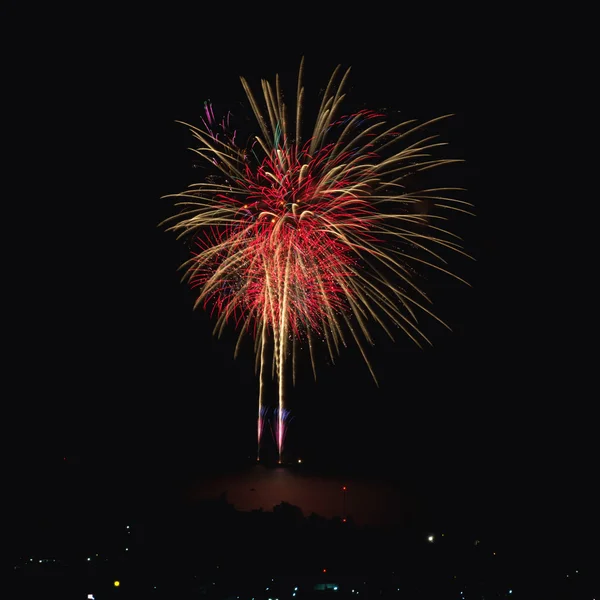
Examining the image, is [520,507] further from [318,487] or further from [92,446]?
[92,446]

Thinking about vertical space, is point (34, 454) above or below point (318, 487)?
below

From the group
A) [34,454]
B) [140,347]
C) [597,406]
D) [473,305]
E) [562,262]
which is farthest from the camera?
[140,347]

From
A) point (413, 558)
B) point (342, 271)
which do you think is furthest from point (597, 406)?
point (413, 558)

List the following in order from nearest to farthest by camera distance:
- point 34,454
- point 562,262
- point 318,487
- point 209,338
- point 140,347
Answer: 1. point 34,454
2. point 318,487
3. point 562,262
4. point 140,347
5. point 209,338

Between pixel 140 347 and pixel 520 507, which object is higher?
pixel 140 347

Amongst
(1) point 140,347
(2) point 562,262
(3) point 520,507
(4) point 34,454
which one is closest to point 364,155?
(2) point 562,262

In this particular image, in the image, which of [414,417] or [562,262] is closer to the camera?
[562,262]

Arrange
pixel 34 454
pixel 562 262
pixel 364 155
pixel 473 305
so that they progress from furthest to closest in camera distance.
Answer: pixel 473 305 < pixel 562 262 < pixel 364 155 < pixel 34 454

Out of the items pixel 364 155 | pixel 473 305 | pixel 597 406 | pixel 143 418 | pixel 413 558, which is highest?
pixel 473 305

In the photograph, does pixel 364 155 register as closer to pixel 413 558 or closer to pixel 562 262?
pixel 562 262
